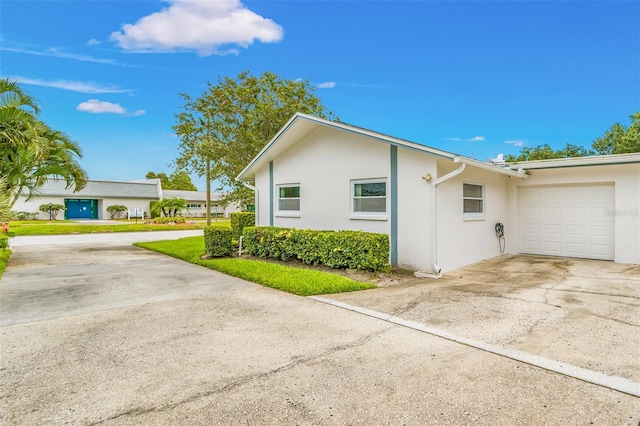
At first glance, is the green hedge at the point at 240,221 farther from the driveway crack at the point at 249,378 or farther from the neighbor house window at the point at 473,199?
the driveway crack at the point at 249,378

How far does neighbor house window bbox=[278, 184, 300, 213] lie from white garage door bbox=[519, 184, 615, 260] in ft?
23.4

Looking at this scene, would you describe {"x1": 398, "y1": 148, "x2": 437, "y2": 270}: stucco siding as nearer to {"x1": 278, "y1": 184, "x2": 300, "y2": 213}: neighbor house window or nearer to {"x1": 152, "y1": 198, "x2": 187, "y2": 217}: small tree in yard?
{"x1": 278, "y1": 184, "x2": 300, "y2": 213}: neighbor house window

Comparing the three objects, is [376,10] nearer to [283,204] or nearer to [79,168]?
[283,204]

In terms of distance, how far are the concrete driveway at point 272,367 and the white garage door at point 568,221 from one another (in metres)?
4.76

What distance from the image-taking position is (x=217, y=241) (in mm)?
11023

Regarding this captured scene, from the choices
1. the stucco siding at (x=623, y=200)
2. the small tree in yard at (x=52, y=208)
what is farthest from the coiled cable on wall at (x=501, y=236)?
the small tree in yard at (x=52, y=208)

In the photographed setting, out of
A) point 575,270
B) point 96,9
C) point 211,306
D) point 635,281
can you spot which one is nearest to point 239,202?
point 96,9

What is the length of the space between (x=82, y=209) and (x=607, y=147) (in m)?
54.3

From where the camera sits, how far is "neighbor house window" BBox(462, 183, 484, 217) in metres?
9.38

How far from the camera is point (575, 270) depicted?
8328 millimetres

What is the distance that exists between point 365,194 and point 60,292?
7.21m

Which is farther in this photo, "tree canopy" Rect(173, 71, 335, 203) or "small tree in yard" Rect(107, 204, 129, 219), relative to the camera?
"small tree in yard" Rect(107, 204, 129, 219)

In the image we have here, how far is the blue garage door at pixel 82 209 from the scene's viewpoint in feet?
129

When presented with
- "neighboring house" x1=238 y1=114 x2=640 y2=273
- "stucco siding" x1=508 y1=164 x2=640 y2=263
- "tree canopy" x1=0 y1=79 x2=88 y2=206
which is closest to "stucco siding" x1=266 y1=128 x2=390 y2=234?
"neighboring house" x1=238 y1=114 x2=640 y2=273
